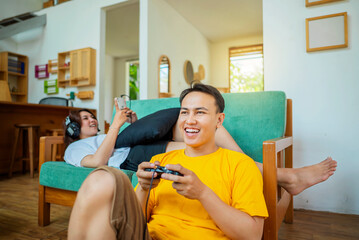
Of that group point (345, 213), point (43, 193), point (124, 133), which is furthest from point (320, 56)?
point (43, 193)

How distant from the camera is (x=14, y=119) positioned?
138 inches

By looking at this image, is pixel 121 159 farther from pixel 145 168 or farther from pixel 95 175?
pixel 95 175

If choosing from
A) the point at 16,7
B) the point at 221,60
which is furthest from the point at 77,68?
the point at 221,60

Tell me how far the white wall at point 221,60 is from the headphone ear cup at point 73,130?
500 cm

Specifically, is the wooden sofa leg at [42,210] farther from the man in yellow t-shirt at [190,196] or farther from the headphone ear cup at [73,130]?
the man in yellow t-shirt at [190,196]

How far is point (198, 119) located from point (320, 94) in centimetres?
176

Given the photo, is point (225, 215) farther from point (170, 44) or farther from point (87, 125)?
point (170, 44)

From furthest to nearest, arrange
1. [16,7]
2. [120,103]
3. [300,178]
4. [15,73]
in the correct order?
[16,7], [15,73], [120,103], [300,178]

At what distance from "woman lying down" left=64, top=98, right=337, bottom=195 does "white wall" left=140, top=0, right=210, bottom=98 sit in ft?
Result: 7.04

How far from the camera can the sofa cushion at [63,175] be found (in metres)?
1.50

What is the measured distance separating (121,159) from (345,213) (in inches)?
75.0

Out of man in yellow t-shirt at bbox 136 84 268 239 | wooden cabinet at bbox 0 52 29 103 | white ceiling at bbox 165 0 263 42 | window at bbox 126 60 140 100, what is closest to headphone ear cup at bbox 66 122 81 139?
man in yellow t-shirt at bbox 136 84 268 239

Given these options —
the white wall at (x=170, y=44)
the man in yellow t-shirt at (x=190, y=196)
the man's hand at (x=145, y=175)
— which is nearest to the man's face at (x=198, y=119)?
the man in yellow t-shirt at (x=190, y=196)

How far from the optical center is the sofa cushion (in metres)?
1.50
